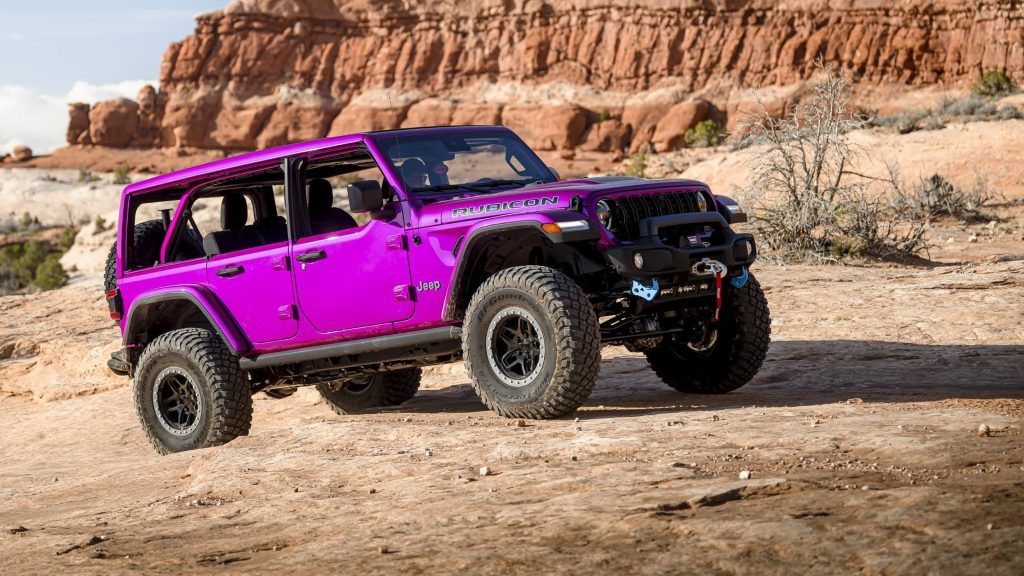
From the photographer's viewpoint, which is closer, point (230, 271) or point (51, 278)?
point (230, 271)

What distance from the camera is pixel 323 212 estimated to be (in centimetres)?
894

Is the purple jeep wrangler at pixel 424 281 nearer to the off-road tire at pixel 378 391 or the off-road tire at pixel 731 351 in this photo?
the off-road tire at pixel 731 351

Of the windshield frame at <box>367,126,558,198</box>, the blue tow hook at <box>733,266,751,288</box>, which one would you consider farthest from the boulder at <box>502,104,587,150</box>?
the blue tow hook at <box>733,266,751,288</box>

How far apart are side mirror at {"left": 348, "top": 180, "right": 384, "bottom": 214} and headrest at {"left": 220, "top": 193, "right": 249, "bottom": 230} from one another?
6.89ft

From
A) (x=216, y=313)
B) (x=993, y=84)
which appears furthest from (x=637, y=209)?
(x=993, y=84)

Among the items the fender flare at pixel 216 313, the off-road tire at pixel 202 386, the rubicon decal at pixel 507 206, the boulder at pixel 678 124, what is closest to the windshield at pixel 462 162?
the rubicon decal at pixel 507 206

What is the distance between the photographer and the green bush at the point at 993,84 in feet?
165

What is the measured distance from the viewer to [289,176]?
28.1 feet

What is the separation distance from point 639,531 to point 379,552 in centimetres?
98

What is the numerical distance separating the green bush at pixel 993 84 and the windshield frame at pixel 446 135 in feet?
144

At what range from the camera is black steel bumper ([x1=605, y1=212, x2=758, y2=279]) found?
23.6 ft

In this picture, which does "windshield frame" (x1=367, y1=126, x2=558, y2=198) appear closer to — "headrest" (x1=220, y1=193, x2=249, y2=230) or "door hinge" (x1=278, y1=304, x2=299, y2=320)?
"door hinge" (x1=278, y1=304, x2=299, y2=320)

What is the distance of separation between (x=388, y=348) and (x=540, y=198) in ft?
5.27

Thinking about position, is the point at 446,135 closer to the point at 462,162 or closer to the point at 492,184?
the point at 462,162
